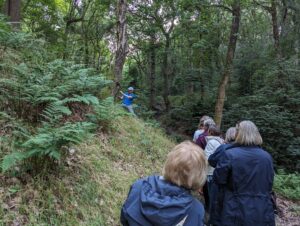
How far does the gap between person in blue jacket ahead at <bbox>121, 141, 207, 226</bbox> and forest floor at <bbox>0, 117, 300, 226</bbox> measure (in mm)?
1965

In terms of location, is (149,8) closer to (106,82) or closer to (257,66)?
(257,66)

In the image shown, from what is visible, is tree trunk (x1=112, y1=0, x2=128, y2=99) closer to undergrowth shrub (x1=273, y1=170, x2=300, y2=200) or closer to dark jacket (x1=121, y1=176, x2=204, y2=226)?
undergrowth shrub (x1=273, y1=170, x2=300, y2=200)

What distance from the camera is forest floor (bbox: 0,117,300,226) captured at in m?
4.00

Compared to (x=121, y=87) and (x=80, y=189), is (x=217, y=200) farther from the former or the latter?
(x=121, y=87)

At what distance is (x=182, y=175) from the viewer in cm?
240

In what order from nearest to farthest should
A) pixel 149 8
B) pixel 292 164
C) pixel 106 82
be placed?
pixel 106 82 < pixel 292 164 < pixel 149 8

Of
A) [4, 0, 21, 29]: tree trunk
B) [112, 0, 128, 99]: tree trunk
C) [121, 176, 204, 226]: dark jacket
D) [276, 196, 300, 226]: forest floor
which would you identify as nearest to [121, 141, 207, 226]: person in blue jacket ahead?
[121, 176, 204, 226]: dark jacket

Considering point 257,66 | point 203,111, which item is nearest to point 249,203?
point 203,111

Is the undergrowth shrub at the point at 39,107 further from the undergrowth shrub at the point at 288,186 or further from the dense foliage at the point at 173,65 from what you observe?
the undergrowth shrub at the point at 288,186

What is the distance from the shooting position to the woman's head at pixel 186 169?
2.40 m

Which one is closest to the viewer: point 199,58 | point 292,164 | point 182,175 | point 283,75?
point 182,175

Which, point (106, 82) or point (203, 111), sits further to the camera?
point (203, 111)

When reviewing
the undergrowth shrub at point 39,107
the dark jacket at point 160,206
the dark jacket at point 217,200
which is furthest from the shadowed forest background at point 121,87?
the dark jacket at point 160,206

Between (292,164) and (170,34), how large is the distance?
11.3 metres
